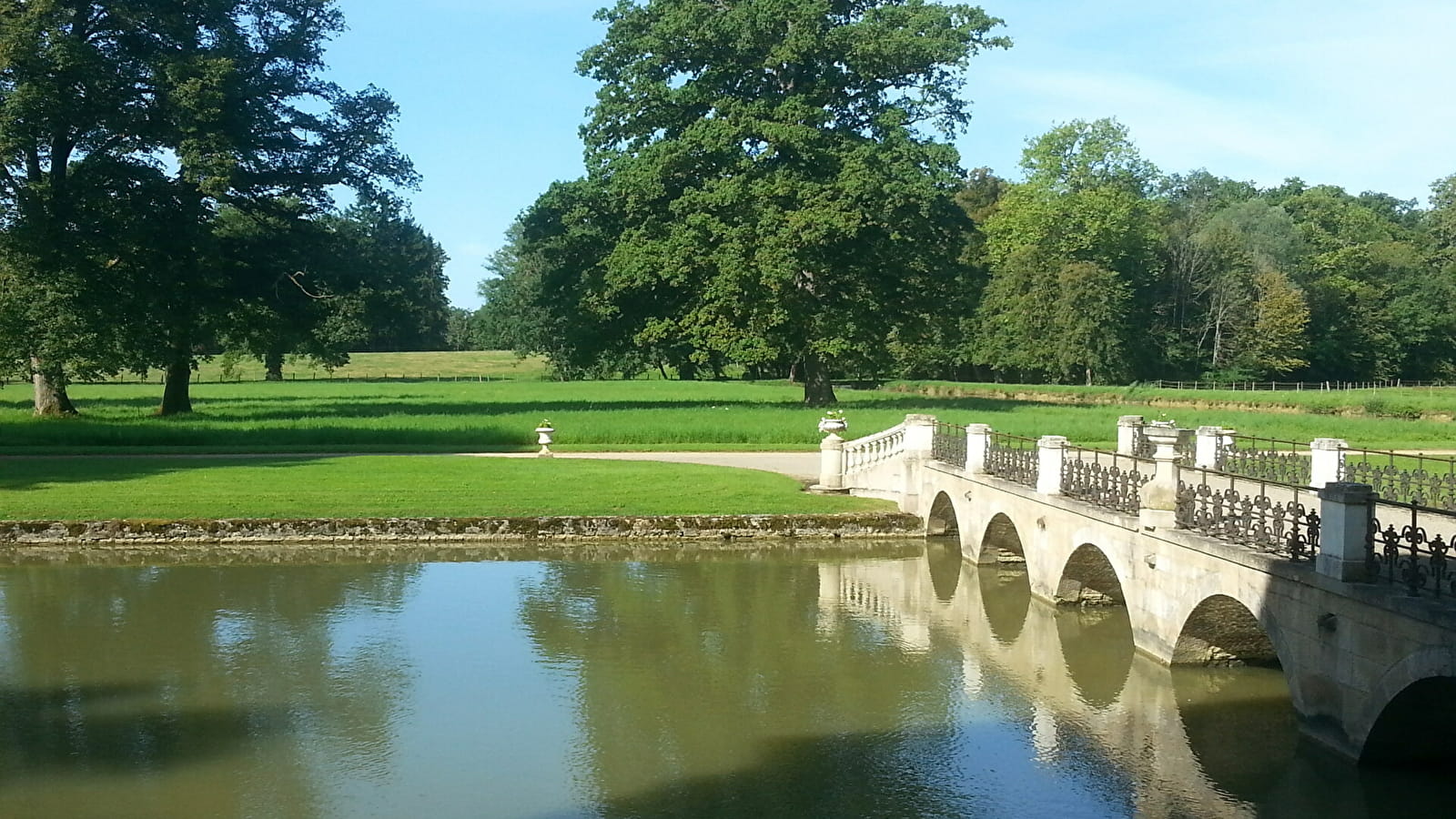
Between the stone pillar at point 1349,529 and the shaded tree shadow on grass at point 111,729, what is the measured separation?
390 inches

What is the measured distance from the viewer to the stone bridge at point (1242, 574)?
9.92 m

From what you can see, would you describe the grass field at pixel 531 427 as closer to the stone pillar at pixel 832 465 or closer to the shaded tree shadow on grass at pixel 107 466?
the shaded tree shadow on grass at pixel 107 466

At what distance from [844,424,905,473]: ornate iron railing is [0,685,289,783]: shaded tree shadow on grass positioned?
16.0 meters

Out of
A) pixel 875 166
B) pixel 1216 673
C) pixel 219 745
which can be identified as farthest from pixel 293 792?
pixel 875 166

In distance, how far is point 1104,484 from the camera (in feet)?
52.2

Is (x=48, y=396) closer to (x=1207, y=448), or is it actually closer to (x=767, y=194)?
(x=767, y=194)

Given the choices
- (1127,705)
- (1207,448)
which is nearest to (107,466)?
(1207,448)

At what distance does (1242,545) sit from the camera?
490 inches

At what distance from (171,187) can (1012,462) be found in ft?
109

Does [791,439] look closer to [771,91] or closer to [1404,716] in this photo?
[771,91]

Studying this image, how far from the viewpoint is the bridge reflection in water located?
10375 mm

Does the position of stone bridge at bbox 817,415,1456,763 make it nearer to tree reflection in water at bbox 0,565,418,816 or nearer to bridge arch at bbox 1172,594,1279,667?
bridge arch at bbox 1172,594,1279,667

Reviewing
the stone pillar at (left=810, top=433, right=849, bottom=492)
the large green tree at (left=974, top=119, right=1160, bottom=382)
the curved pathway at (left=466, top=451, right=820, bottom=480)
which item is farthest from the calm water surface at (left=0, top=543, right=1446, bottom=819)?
the large green tree at (left=974, top=119, right=1160, bottom=382)

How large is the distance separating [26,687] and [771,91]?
39.1 m
